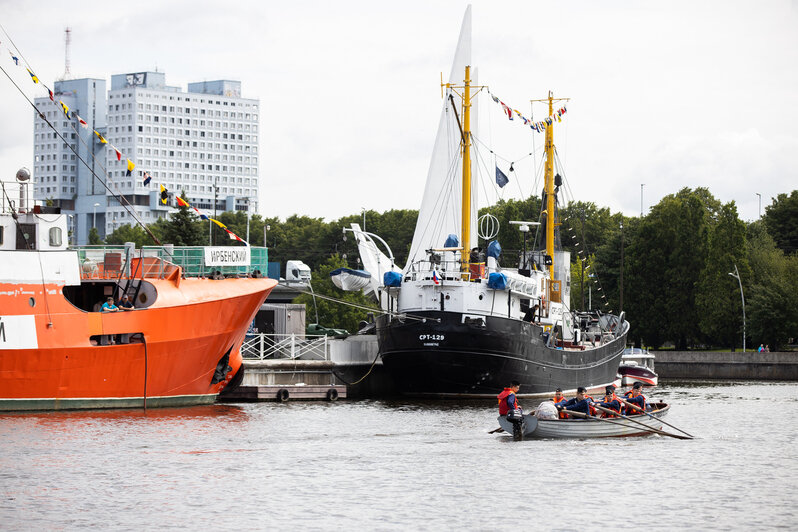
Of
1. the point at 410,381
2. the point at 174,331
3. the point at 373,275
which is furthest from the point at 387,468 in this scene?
the point at 373,275

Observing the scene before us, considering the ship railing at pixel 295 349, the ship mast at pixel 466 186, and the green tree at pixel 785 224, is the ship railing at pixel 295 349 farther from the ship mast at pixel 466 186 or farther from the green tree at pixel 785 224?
the green tree at pixel 785 224

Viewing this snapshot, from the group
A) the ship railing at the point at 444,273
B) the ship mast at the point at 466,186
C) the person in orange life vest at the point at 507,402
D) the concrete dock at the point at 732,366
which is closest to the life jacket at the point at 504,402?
the person in orange life vest at the point at 507,402

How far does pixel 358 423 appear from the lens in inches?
1683

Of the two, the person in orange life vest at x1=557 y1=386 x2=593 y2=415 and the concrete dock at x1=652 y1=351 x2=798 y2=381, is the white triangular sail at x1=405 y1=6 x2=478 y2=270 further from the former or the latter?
the concrete dock at x1=652 y1=351 x2=798 y2=381

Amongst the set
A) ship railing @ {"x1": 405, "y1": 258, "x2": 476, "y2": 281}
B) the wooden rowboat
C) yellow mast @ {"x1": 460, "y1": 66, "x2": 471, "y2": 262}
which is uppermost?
yellow mast @ {"x1": 460, "y1": 66, "x2": 471, "y2": 262}

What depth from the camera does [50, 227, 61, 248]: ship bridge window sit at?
4328 centimetres

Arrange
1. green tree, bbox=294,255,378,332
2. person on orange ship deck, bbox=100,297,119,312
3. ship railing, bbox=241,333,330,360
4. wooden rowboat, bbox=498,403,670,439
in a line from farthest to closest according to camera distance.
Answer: green tree, bbox=294,255,378,332 < ship railing, bbox=241,333,330,360 < person on orange ship deck, bbox=100,297,119,312 < wooden rowboat, bbox=498,403,670,439

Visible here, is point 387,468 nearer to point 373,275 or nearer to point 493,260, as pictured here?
point 493,260

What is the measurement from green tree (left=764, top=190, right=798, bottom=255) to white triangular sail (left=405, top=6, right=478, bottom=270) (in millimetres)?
64797

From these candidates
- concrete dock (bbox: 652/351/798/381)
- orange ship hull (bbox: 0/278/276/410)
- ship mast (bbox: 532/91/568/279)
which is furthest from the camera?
concrete dock (bbox: 652/351/798/381)

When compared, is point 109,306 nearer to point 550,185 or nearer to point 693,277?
point 550,185

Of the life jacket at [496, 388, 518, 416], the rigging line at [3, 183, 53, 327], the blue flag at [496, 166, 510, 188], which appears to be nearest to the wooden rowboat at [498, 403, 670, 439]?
the life jacket at [496, 388, 518, 416]

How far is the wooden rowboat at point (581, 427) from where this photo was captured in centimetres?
3781

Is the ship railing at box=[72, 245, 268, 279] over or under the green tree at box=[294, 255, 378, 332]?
over
